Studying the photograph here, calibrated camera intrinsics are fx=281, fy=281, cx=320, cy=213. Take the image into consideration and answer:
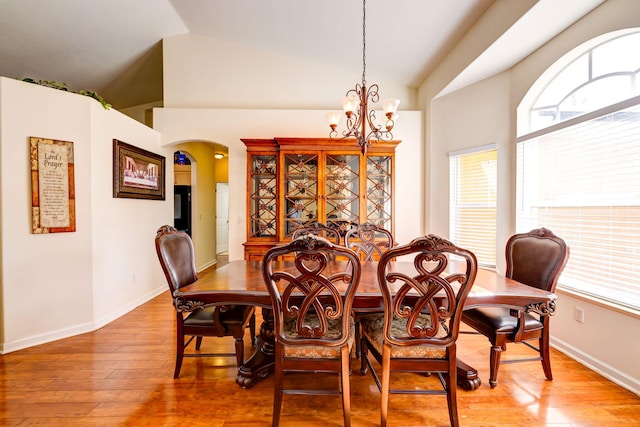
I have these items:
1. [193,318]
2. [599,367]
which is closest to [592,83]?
[599,367]

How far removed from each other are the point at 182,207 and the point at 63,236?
9.35 feet

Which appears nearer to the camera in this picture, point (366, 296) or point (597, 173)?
point (366, 296)

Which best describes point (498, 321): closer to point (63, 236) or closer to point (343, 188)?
point (343, 188)

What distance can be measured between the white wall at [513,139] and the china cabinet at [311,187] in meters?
0.74

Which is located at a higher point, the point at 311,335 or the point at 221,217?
the point at 221,217

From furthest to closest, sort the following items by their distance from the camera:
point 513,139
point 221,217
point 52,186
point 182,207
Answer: point 221,217
point 182,207
point 513,139
point 52,186

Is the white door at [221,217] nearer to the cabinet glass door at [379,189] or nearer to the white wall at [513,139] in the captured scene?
the cabinet glass door at [379,189]

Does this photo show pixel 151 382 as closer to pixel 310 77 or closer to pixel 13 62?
pixel 310 77

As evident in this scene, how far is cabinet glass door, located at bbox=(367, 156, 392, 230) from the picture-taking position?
3.67 m

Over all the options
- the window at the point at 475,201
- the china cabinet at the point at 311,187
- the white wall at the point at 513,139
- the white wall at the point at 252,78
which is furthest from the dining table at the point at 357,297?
the white wall at the point at 252,78

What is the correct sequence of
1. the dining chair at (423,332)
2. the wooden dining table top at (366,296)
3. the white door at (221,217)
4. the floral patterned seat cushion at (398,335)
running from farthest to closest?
the white door at (221,217)
the wooden dining table top at (366,296)
the floral patterned seat cushion at (398,335)
the dining chair at (423,332)

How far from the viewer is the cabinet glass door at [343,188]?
3.62m

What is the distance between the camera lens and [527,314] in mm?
1992

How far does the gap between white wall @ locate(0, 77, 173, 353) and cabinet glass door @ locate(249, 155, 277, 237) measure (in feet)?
4.88
